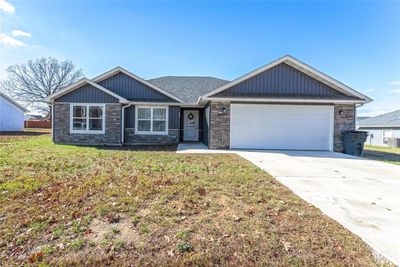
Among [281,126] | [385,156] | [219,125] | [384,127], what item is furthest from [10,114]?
[384,127]

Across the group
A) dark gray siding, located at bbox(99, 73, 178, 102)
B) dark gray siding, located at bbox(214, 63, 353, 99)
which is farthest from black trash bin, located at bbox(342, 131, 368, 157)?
dark gray siding, located at bbox(99, 73, 178, 102)

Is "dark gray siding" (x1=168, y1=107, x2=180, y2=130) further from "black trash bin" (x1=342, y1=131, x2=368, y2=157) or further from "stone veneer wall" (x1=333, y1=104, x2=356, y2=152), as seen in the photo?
"black trash bin" (x1=342, y1=131, x2=368, y2=157)

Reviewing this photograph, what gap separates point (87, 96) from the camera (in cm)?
1328

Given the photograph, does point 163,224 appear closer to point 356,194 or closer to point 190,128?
point 356,194

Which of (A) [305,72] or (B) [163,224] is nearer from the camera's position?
(B) [163,224]

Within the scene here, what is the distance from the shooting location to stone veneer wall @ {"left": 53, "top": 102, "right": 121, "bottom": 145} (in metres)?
13.4

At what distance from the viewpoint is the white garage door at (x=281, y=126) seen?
12.2m

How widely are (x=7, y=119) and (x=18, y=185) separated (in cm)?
2673

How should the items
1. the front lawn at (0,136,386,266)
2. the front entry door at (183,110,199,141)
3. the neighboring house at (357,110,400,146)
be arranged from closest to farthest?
the front lawn at (0,136,386,266) → the front entry door at (183,110,199,141) → the neighboring house at (357,110,400,146)

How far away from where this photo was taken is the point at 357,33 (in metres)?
14.5

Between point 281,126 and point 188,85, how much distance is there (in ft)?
31.8

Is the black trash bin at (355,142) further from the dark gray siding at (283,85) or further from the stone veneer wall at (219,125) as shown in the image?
the stone veneer wall at (219,125)

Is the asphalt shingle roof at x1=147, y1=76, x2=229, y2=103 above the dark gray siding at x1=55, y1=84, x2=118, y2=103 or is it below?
above

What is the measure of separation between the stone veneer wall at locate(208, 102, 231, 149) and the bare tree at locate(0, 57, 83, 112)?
39.8 m
